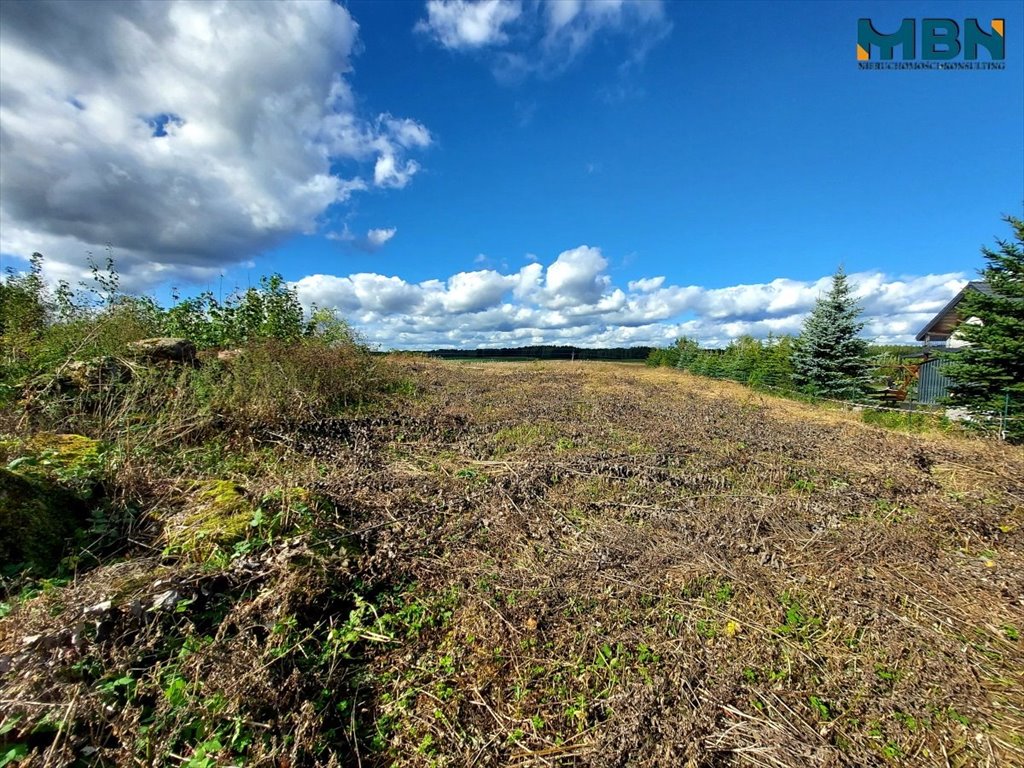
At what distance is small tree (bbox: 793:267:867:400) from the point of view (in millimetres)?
15352

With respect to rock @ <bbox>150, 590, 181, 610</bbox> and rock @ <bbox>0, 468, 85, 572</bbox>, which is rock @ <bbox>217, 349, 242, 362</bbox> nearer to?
rock @ <bbox>0, 468, 85, 572</bbox>

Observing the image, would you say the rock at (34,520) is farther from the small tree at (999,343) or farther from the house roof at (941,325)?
the house roof at (941,325)

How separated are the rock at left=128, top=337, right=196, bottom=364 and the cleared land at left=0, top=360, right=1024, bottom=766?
3.16 metres

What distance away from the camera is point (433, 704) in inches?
88.2

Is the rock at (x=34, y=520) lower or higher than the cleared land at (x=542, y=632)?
higher

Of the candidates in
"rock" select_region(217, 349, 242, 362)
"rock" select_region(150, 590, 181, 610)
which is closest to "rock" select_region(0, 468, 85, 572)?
"rock" select_region(150, 590, 181, 610)

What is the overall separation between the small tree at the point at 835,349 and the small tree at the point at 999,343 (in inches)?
234

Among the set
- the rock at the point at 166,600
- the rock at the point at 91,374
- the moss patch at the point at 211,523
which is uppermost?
the rock at the point at 91,374

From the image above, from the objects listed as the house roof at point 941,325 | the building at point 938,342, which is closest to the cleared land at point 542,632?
the building at point 938,342

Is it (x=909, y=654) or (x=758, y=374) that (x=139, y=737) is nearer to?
(x=909, y=654)

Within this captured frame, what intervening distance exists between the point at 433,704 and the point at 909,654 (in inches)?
119

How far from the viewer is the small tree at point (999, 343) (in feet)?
28.8

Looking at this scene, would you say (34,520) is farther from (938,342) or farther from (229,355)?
(938,342)

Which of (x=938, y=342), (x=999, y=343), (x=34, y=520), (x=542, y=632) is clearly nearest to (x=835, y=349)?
(x=999, y=343)
